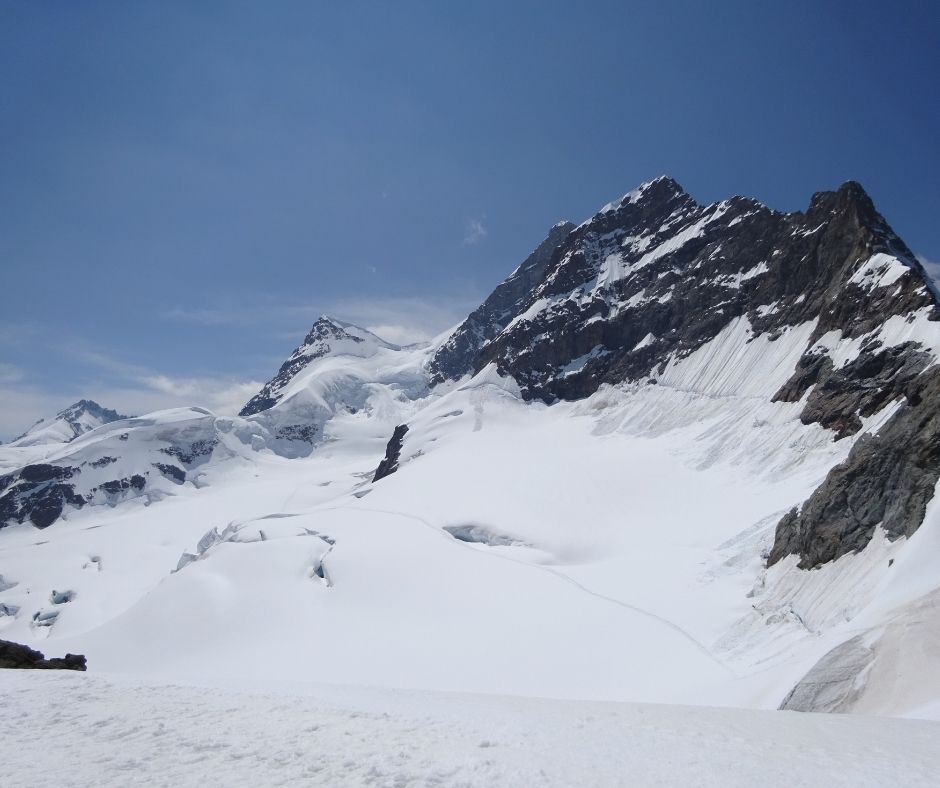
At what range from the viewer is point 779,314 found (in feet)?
245

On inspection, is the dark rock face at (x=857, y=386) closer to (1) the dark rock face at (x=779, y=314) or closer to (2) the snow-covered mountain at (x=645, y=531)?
(1) the dark rock face at (x=779, y=314)

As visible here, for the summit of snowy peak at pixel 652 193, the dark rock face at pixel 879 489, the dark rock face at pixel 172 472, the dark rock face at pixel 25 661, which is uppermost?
the dark rock face at pixel 172 472

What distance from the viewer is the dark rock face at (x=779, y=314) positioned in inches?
1030

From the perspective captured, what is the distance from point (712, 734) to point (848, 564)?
1885 centimetres

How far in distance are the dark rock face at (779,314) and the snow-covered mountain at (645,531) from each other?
25cm

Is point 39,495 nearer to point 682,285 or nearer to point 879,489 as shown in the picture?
point 682,285

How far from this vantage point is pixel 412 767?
8.38 meters

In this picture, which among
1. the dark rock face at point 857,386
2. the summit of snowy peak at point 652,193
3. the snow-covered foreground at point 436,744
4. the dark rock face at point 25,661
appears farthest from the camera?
the summit of snowy peak at point 652,193

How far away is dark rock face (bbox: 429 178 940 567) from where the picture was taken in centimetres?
2616

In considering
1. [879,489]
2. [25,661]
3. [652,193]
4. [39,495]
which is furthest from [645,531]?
[39,495]

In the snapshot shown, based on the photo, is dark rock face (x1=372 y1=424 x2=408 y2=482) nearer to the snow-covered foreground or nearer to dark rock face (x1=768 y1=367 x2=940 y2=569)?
dark rock face (x1=768 y1=367 x2=940 y2=569)

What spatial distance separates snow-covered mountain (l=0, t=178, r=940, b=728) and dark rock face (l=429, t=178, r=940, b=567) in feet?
0.83

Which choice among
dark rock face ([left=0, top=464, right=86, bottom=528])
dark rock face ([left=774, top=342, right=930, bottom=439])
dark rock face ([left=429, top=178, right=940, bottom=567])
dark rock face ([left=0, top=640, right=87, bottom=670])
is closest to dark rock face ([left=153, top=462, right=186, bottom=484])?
dark rock face ([left=0, top=464, right=86, bottom=528])

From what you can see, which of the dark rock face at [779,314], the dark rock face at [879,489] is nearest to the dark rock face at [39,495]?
the dark rock face at [779,314]
